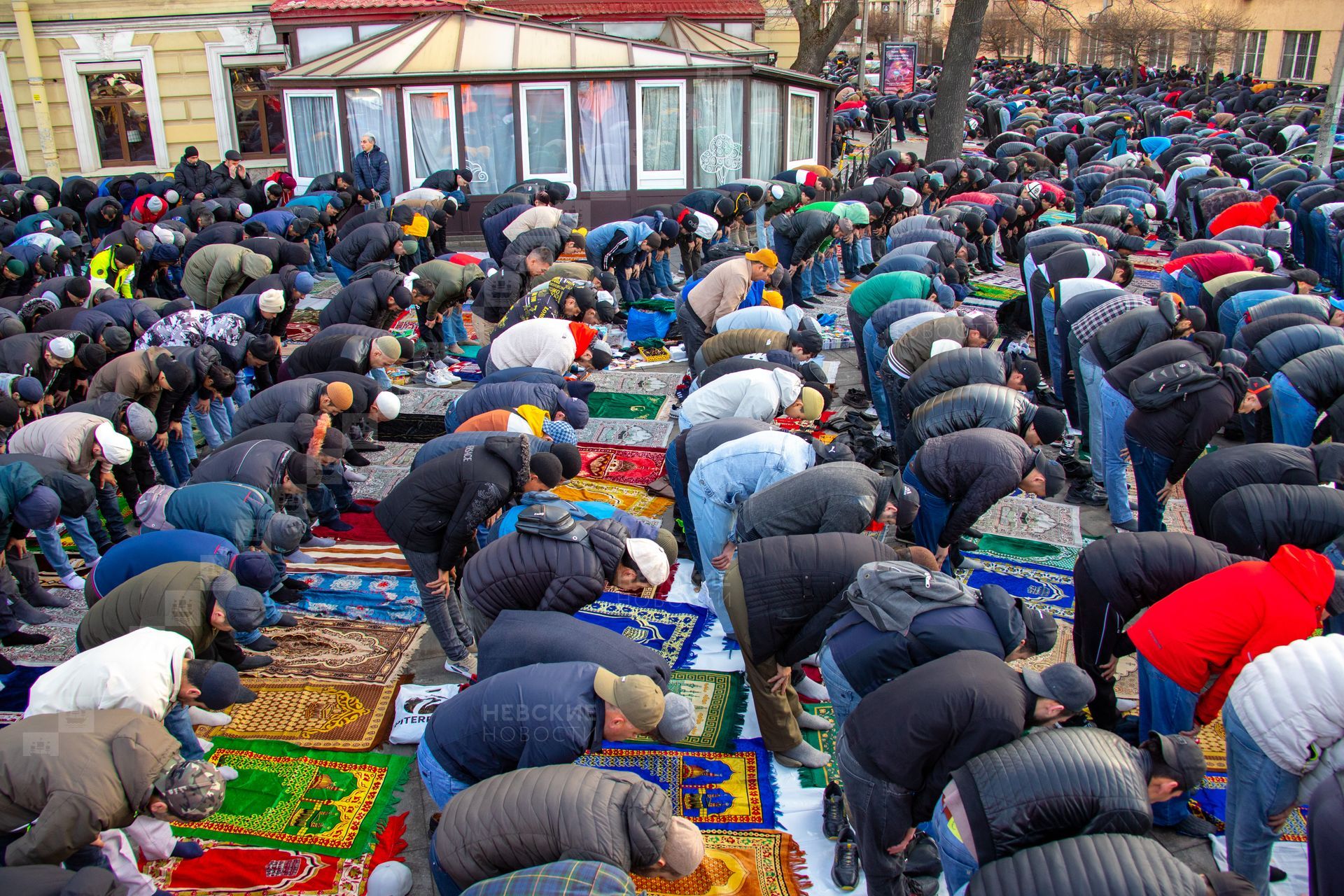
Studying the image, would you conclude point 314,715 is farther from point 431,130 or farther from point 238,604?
point 431,130

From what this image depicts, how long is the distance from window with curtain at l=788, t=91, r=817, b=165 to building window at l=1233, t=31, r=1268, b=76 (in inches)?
1161

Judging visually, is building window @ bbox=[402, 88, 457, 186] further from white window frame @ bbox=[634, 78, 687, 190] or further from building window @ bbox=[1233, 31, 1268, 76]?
building window @ bbox=[1233, 31, 1268, 76]

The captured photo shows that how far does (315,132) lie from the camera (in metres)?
14.4

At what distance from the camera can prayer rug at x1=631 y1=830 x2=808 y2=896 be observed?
3.71 metres

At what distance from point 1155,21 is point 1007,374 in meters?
37.8

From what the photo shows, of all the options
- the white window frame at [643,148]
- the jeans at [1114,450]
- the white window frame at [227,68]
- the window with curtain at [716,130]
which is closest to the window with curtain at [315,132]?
the white window frame at [643,148]

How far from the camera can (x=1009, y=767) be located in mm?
3018

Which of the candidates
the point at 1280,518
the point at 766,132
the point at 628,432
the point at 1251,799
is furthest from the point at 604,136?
the point at 1251,799

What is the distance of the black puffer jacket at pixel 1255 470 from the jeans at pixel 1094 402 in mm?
1824

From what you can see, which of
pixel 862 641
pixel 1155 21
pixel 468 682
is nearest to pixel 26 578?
pixel 468 682

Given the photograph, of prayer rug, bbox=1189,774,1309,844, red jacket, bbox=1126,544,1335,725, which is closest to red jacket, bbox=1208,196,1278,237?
prayer rug, bbox=1189,774,1309,844

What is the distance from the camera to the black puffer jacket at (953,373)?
20.0ft

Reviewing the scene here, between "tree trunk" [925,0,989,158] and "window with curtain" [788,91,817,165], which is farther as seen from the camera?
"tree trunk" [925,0,989,158]

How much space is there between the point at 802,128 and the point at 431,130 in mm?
5877
